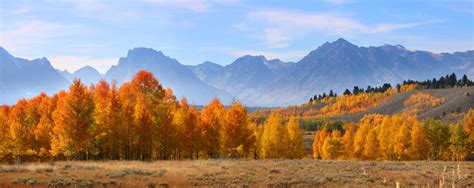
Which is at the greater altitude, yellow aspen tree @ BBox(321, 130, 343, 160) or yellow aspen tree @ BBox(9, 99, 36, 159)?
yellow aspen tree @ BBox(9, 99, 36, 159)

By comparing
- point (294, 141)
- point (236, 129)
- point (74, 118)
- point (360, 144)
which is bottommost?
point (360, 144)

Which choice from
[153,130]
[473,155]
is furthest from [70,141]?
[473,155]

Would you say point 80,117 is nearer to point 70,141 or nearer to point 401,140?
point 70,141

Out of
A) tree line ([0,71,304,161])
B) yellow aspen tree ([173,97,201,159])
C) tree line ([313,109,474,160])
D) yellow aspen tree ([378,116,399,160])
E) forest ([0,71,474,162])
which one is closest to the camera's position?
tree line ([0,71,304,161])

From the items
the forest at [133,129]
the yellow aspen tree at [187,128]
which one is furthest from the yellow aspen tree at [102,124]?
the yellow aspen tree at [187,128]

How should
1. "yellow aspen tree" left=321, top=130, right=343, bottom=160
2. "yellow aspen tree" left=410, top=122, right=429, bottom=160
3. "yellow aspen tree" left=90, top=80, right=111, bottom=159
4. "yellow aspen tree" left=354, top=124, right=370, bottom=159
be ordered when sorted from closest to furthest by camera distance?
"yellow aspen tree" left=90, top=80, right=111, bottom=159, "yellow aspen tree" left=410, top=122, right=429, bottom=160, "yellow aspen tree" left=354, top=124, right=370, bottom=159, "yellow aspen tree" left=321, top=130, right=343, bottom=160

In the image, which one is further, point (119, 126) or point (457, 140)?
point (457, 140)

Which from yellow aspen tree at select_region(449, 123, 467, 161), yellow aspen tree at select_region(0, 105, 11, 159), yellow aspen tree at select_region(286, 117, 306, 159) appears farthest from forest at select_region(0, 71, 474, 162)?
yellow aspen tree at select_region(449, 123, 467, 161)

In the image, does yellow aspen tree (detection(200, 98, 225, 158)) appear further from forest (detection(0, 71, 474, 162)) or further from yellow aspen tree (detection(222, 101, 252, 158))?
yellow aspen tree (detection(222, 101, 252, 158))

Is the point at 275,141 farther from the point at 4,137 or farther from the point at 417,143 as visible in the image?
the point at 4,137

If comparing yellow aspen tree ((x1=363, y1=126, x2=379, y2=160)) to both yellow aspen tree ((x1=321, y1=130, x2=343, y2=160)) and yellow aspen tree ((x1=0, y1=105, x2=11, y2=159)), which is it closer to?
yellow aspen tree ((x1=321, y1=130, x2=343, y2=160))

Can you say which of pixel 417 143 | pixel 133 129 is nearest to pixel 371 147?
pixel 417 143

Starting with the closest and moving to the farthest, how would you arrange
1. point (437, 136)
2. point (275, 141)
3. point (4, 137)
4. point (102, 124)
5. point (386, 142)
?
point (102, 124)
point (4, 137)
point (275, 141)
point (386, 142)
point (437, 136)

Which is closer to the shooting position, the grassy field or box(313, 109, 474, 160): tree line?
the grassy field
